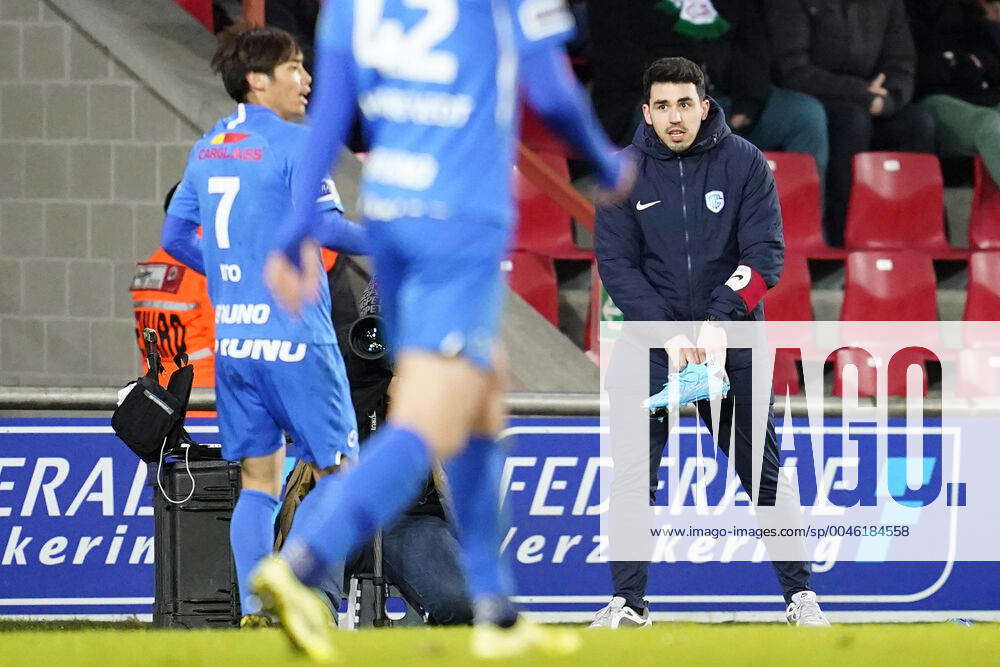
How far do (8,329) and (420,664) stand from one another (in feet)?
19.0

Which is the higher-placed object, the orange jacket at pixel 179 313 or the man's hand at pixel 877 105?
the man's hand at pixel 877 105

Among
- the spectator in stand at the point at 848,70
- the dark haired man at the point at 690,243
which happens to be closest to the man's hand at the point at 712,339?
the dark haired man at the point at 690,243

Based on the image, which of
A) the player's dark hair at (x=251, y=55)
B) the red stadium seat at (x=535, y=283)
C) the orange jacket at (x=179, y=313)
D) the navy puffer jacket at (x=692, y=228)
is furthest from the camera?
the red stadium seat at (x=535, y=283)

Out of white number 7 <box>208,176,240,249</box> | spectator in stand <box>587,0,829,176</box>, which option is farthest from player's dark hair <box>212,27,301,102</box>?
spectator in stand <box>587,0,829,176</box>

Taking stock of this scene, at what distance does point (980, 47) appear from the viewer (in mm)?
9898

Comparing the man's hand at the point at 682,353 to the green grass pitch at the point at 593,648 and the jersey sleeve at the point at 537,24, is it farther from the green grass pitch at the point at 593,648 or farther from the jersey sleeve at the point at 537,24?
the jersey sleeve at the point at 537,24

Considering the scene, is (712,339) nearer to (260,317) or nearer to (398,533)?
(398,533)

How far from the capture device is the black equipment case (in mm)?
5648

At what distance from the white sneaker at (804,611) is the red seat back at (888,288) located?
3.60 metres

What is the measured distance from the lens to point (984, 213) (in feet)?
30.6

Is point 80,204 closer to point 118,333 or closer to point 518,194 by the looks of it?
point 118,333

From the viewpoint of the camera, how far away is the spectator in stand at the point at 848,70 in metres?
9.24

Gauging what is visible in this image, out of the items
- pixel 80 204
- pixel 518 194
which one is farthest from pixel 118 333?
pixel 518 194

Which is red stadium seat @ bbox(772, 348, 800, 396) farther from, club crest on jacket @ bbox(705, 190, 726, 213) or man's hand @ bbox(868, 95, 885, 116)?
club crest on jacket @ bbox(705, 190, 726, 213)
